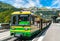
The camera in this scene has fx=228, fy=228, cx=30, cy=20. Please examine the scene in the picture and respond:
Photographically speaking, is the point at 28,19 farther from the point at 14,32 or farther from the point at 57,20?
the point at 57,20

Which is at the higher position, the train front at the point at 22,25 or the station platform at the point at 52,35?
the train front at the point at 22,25

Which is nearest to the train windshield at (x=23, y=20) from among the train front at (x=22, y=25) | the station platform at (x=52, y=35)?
the train front at (x=22, y=25)

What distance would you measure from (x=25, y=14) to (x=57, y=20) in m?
147

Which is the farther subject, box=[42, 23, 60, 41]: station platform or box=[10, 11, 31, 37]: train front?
box=[42, 23, 60, 41]: station platform

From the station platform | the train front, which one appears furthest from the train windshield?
the station platform

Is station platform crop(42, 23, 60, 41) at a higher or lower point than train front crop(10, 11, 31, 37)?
lower

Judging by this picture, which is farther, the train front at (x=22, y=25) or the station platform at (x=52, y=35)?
the station platform at (x=52, y=35)

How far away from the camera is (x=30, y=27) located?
18500mm

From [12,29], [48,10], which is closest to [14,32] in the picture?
[12,29]

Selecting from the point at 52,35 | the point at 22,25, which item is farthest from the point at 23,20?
the point at 52,35

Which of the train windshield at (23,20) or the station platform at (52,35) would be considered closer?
the train windshield at (23,20)

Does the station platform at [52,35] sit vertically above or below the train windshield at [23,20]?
below

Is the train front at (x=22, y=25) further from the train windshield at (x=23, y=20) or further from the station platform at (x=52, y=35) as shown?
the station platform at (x=52, y=35)

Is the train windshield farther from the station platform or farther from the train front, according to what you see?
the station platform
